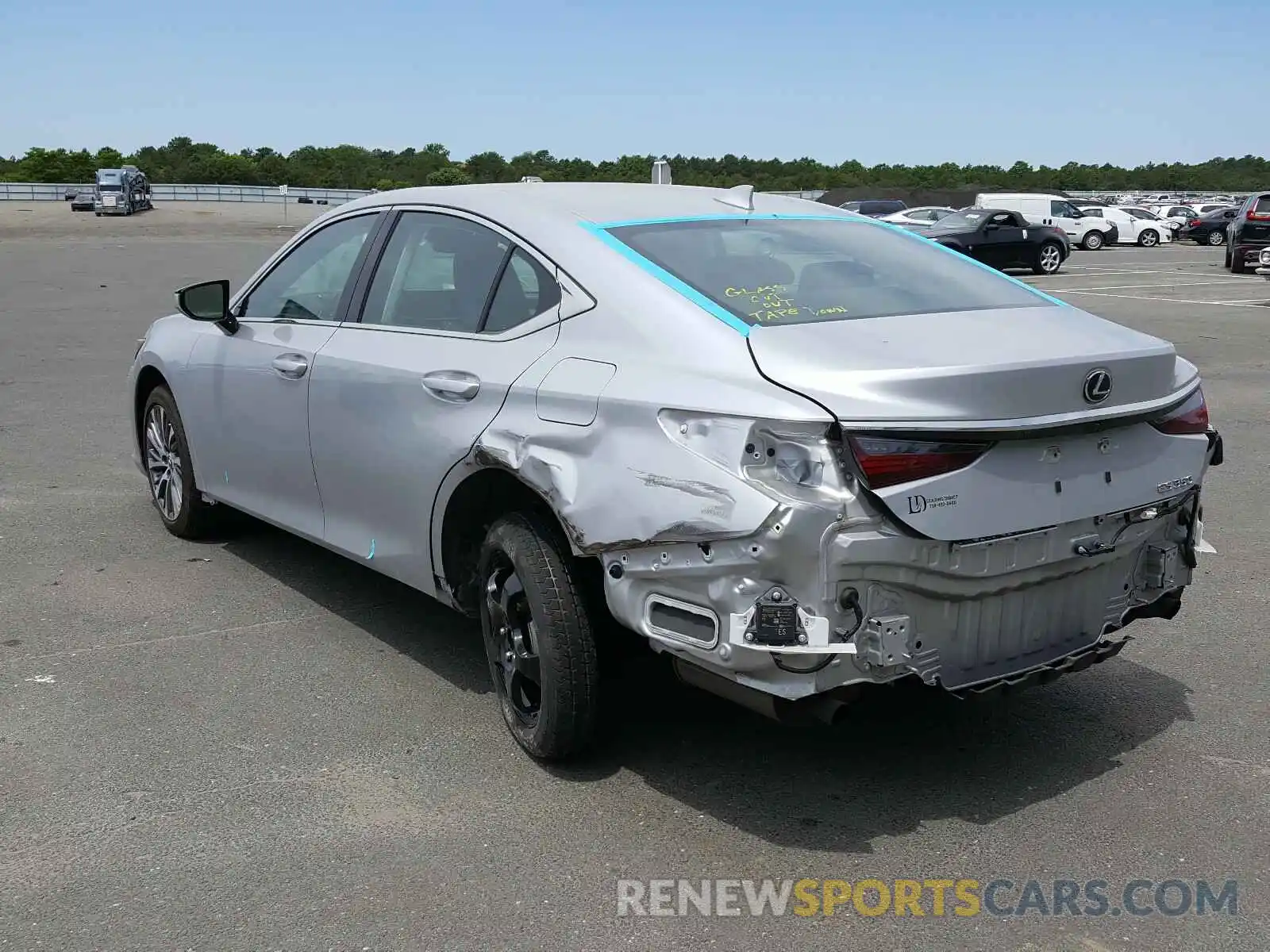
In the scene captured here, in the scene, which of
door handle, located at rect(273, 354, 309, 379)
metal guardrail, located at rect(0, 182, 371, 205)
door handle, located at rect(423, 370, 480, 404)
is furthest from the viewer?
metal guardrail, located at rect(0, 182, 371, 205)

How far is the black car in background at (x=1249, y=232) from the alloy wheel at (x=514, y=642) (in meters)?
27.2

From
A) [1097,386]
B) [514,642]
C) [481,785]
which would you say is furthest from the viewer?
[514,642]

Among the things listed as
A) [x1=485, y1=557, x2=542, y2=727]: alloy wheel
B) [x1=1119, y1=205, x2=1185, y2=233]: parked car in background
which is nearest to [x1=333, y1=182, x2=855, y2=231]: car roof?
[x1=485, y1=557, x2=542, y2=727]: alloy wheel

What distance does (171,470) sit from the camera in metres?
6.41

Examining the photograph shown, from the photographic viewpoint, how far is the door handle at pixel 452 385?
4051mm

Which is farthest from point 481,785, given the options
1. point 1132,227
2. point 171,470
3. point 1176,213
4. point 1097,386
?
point 1176,213

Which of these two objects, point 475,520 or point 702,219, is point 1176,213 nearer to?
point 702,219

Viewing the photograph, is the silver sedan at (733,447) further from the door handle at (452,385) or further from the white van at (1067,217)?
the white van at (1067,217)

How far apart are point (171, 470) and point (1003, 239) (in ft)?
85.5

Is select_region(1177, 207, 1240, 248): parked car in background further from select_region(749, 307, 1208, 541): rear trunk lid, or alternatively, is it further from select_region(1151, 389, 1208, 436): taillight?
select_region(749, 307, 1208, 541): rear trunk lid

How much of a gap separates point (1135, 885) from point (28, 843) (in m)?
2.88

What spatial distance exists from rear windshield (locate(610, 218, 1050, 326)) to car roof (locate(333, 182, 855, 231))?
0.13m

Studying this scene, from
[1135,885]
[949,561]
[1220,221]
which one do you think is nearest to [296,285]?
[949,561]

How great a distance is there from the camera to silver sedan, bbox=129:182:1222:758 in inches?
126
